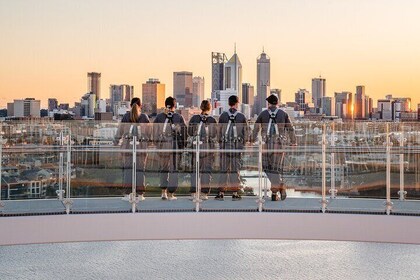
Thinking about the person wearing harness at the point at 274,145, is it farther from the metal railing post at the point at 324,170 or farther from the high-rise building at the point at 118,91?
the high-rise building at the point at 118,91

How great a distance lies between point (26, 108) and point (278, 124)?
13.8 meters

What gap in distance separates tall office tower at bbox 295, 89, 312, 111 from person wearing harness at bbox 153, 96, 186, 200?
13.9 meters

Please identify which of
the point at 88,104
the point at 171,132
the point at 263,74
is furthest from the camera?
the point at 88,104

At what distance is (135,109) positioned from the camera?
9094mm

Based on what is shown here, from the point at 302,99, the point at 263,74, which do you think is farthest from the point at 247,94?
the point at 302,99

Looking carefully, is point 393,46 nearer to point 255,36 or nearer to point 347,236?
point 255,36

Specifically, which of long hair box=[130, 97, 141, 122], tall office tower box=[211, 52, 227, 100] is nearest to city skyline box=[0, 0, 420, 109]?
tall office tower box=[211, 52, 227, 100]

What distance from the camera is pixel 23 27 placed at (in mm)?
22719

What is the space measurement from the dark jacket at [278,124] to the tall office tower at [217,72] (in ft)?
31.9

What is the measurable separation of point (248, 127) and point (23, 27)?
15.9 metres

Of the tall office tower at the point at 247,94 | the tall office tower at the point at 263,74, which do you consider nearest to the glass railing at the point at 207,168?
the tall office tower at the point at 247,94

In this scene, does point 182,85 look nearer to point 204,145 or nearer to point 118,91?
point 118,91

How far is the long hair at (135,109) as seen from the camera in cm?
903

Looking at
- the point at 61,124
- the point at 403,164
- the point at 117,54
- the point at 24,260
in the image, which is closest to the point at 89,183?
the point at 61,124
